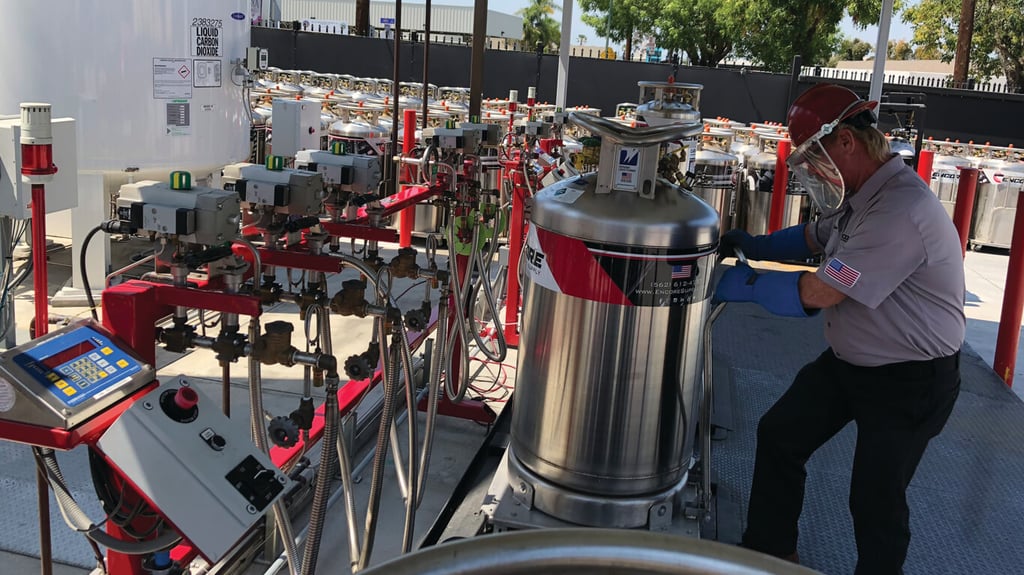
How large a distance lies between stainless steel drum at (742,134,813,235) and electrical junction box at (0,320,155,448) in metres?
7.46

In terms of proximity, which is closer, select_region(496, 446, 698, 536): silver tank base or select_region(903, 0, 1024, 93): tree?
select_region(496, 446, 698, 536): silver tank base

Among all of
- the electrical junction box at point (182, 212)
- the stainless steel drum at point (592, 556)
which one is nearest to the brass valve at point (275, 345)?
the electrical junction box at point (182, 212)

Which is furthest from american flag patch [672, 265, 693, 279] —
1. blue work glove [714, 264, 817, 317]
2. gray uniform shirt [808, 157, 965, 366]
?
gray uniform shirt [808, 157, 965, 366]

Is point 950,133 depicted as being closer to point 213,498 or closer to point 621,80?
point 621,80

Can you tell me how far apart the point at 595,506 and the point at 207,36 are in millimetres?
4579

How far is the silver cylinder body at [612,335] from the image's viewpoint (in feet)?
7.50

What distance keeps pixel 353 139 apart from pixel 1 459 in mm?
4759

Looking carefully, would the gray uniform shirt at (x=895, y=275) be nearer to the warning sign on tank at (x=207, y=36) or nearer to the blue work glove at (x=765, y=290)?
the blue work glove at (x=765, y=290)

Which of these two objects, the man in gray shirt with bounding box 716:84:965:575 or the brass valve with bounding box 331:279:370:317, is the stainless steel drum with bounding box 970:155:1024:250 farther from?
the brass valve with bounding box 331:279:370:317

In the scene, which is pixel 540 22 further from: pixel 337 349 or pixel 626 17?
pixel 337 349

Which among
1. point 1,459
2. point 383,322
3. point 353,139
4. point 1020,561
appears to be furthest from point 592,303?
point 353,139

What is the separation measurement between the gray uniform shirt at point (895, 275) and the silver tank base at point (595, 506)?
2.25 ft

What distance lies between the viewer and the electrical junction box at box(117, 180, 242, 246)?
6.49ft

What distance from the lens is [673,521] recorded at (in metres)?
2.59
